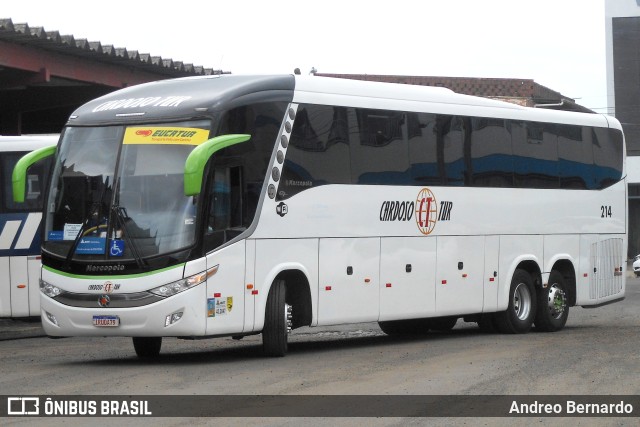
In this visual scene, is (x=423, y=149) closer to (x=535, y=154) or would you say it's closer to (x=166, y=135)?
(x=535, y=154)

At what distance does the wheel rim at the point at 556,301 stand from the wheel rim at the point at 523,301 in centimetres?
54

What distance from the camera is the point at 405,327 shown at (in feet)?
72.4

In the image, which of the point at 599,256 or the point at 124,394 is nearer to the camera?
the point at 124,394

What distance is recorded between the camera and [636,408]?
11594 mm

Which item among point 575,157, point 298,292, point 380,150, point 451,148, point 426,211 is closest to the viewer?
point 298,292

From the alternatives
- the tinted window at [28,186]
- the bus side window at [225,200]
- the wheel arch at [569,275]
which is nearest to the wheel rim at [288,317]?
the bus side window at [225,200]

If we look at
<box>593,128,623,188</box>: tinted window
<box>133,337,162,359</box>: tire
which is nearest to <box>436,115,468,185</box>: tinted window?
<box>593,128,623,188</box>: tinted window

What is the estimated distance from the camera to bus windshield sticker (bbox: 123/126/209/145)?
1580cm

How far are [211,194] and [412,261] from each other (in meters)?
4.39

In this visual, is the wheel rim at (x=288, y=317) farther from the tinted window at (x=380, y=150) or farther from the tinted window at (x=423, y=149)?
the tinted window at (x=423, y=149)

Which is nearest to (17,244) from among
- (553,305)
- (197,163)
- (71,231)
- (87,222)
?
(71,231)

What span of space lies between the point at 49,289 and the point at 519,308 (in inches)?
332

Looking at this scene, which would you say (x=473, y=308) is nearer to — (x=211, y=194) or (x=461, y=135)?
(x=461, y=135)

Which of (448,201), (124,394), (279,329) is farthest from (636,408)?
(448,201)
